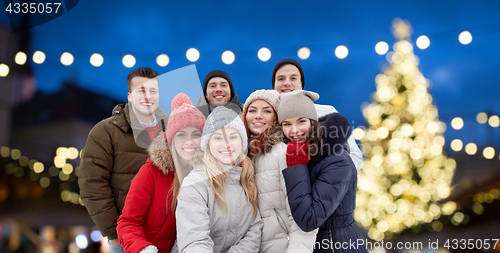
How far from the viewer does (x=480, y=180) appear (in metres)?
5.26

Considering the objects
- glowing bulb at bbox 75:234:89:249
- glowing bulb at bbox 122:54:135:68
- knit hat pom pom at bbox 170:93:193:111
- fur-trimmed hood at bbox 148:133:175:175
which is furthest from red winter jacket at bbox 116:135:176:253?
glowing bulb at bbox 75:234:89:249

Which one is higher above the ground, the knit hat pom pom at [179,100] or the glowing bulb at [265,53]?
the glowing bulb at [265,53]

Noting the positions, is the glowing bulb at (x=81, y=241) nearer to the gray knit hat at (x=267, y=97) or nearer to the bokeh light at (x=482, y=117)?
the gray knit hat at (x=267, y=97)

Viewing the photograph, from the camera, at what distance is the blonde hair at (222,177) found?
4.27ft

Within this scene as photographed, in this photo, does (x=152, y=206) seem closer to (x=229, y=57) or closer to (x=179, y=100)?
(x=179, y=100)

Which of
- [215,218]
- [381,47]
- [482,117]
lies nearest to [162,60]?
[215,218]

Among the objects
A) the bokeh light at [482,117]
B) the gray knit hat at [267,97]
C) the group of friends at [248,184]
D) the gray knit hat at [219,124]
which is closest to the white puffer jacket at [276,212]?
the group of friends at [248,184]

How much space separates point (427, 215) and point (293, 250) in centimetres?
399

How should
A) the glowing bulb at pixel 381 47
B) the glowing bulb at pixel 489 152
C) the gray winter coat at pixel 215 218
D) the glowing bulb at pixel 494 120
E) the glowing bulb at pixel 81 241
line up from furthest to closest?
1. the glowing bulb at pixel 81 241
2. the glowing bulb at pixel 489 152
3. the glowing bulb at pixel 494 120
4. the glowing bulb at pixel 381 47
5. the gray winter coat at pixel 215 218

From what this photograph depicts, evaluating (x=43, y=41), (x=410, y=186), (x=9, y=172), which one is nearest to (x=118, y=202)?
(x=43, y=41)

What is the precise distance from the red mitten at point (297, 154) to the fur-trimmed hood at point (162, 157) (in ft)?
1.84

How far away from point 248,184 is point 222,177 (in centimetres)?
13

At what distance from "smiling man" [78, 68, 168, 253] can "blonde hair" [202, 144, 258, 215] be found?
68 cm

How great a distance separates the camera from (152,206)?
4.55 feet
